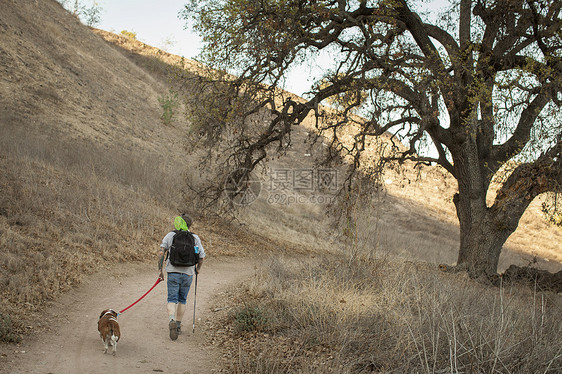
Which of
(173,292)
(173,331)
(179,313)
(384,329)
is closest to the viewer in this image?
(384,329)

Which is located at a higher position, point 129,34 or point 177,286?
point 129,34

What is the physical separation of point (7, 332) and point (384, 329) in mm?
4976

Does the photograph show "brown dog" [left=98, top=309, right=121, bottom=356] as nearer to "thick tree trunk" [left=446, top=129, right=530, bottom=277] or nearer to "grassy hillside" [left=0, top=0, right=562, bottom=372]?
"grassy hillside" [left=0, top=0, right=562, bottom=372]

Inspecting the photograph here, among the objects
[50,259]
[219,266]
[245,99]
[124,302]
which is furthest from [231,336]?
[245,99]

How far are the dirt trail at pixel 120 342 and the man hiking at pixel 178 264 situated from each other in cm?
38

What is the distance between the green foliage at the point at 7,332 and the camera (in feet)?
19.4

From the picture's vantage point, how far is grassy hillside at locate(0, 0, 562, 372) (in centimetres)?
571

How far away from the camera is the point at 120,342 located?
6.54 meters

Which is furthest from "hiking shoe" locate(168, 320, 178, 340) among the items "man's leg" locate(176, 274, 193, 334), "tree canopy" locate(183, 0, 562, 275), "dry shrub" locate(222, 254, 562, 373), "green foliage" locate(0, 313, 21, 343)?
"tree canopy" locate(183, 0, 562, 275)

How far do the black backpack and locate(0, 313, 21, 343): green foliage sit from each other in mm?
2223

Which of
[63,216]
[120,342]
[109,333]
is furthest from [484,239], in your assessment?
[63,216]

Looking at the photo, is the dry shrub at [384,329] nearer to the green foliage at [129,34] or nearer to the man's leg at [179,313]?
the man's leg at [179,313]

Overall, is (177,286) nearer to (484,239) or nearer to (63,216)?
(63,216)

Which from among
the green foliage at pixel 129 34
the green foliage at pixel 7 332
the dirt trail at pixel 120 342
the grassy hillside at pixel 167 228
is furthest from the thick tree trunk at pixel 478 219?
the green foliage at pixel 129 34
